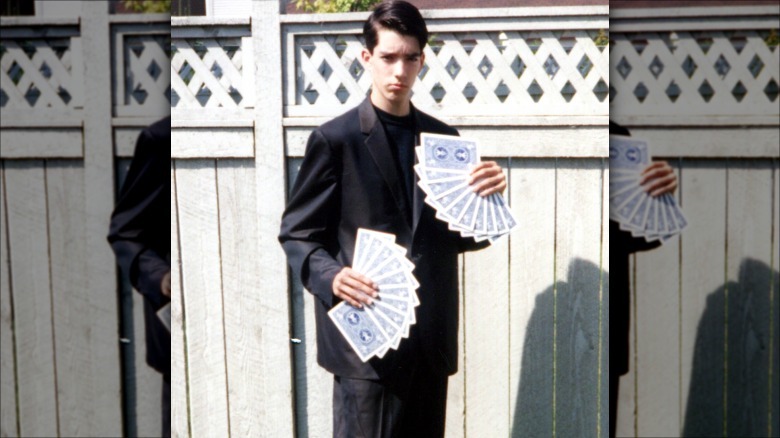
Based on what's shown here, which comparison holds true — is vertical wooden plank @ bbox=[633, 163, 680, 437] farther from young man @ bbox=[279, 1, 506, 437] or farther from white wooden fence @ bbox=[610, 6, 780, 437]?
young man @ bbox=[279, 1, 506, 437]

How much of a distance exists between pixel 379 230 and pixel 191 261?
665 mm

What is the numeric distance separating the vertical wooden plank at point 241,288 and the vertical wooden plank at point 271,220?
0.02m

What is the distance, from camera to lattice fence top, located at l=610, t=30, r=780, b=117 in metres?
2.63

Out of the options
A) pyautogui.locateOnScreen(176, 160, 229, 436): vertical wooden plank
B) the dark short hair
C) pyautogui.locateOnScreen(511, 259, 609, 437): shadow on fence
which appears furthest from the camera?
pyautogui.locateOnScreen(176, 160, 229, 436): vertical wooden plank

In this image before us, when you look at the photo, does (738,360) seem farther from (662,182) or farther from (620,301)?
(662,182)

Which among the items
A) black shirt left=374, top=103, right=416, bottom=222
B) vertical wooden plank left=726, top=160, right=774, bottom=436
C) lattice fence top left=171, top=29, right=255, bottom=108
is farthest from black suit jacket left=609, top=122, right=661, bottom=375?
lattice fence top left=171, top=29, right=255, bottom=108

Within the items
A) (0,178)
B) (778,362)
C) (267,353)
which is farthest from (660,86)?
(0,178)

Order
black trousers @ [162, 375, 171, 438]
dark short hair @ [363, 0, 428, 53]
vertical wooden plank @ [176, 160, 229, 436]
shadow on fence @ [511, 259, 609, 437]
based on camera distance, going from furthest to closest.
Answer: black trousers @ [162, 375, 171, 438] → vertical wooden plank @ [176, 160, 229, 436] → shadow on fence @ [511, 259, 609, 437] → dark short hair @ [363, 0, 428, 53]

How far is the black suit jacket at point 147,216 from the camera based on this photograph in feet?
9.38

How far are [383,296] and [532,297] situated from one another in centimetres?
48

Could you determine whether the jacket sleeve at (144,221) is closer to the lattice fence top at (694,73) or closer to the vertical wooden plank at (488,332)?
the vertical wooden plank at (488,332)

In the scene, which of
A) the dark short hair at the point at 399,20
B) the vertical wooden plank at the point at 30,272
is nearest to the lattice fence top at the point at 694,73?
the dark short hair at the point at 399,20

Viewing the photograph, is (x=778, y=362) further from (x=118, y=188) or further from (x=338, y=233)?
(x=118, y=188)

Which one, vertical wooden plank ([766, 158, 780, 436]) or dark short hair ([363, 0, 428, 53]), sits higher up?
dark short hair ([363, 0, 428, 53])
